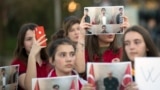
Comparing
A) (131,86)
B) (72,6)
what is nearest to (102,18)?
(131,86)

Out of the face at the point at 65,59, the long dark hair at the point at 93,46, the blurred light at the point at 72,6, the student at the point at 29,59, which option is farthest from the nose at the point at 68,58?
the blurred light at the point at 72,6

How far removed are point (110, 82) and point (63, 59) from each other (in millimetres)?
378

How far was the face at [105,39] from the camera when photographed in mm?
3152

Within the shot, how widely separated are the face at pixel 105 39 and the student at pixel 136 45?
286 mm

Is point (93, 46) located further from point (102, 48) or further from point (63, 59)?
point (63, 59)

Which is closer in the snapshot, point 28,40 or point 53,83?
point 53,83

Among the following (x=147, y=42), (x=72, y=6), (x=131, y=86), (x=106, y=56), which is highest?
(x=72, y=6)

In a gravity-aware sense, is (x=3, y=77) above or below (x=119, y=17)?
below

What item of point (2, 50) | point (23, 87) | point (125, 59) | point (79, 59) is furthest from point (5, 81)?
point (2, 50)

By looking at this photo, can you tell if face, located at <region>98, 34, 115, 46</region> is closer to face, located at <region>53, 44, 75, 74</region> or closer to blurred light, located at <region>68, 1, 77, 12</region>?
face, located at <region>53, 44, 75, 74</region>

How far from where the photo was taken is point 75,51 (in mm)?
2895

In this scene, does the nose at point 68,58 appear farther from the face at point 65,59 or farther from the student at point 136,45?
the student at point 136,45

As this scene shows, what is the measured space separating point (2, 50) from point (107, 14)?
22.6 ft

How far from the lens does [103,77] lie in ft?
8.35
